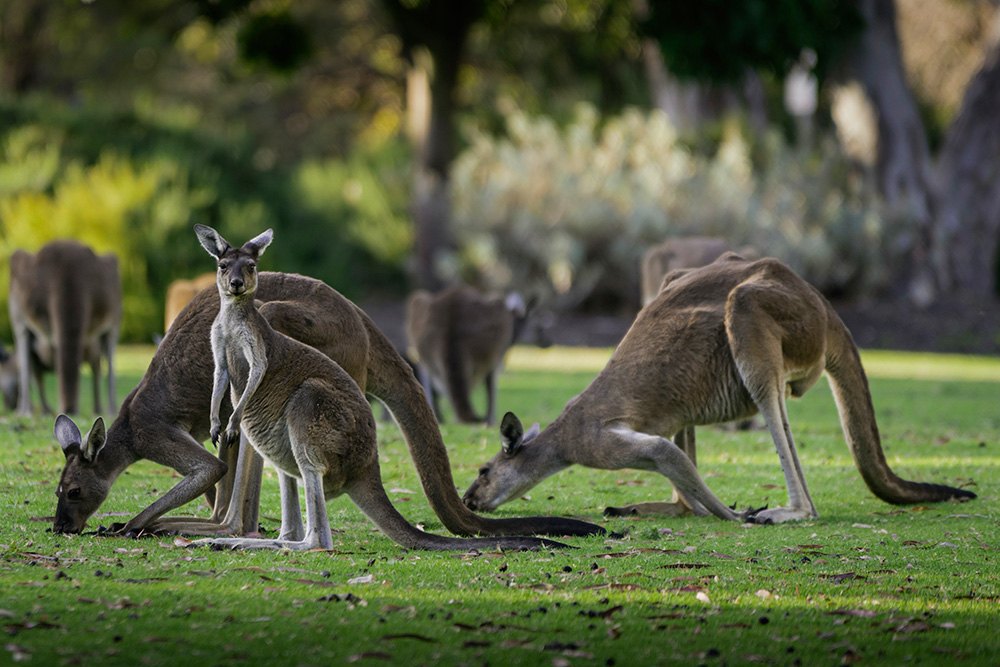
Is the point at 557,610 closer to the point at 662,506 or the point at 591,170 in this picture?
the point at 662,506

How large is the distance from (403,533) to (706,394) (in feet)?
5.34

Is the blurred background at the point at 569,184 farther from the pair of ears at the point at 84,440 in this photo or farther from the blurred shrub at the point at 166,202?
the pair of ears at the point at 84,440

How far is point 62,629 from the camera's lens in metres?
3.31

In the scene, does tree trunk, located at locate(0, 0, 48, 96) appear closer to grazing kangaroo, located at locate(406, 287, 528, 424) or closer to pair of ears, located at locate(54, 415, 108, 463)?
grazing kangaroo, located at locate(406, 287, 528, 424)

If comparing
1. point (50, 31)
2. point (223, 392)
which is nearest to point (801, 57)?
point (223, 392)

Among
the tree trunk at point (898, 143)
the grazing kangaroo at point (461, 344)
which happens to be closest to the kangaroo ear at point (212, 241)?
the grazing kangaroo at point (461, 344)

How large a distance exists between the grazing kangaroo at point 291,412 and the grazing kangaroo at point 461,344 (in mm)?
4200

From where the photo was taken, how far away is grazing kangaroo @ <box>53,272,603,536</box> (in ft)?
16.0

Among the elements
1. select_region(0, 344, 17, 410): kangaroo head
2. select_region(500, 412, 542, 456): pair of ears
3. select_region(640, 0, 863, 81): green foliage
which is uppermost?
select_region(640, 0, 863, 81): green foliage

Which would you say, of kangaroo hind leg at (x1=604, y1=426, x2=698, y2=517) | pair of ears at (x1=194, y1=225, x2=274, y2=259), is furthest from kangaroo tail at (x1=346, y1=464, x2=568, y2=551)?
kangaroo hind leg at (x1=604, y1=426, x2=698, y2=517)

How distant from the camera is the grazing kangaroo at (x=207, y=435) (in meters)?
4.89

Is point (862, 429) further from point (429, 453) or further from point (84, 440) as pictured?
point (84, 440)

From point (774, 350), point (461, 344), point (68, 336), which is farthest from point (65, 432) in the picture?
point (461, 344)

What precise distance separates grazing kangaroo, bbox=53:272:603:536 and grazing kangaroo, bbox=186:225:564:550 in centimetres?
28
